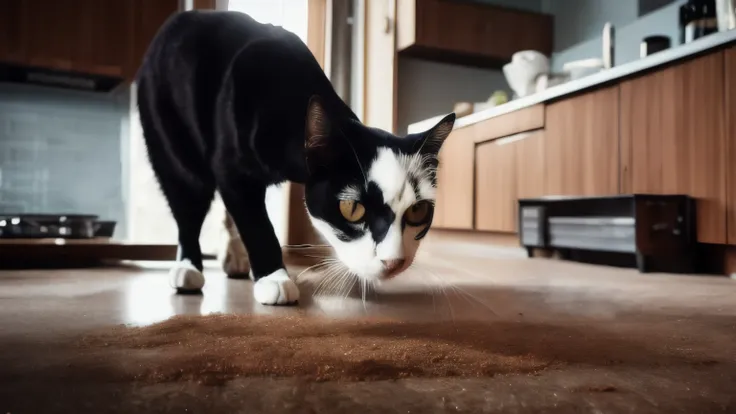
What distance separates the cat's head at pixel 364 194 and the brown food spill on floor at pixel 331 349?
120 millimetres

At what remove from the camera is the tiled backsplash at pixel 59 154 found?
2215 millimetres

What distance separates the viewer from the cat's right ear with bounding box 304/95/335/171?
0.86 metres

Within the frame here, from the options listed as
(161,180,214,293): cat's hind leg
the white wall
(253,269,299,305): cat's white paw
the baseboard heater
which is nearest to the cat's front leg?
(253,269,299,305): cat's white paw

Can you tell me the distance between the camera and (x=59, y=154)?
7.51ft

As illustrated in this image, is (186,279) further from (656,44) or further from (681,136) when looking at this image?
(656,44)

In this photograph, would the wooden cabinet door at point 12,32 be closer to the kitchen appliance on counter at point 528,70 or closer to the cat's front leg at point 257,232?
the cat's front leg at point 257,232

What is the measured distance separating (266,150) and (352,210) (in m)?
0.19

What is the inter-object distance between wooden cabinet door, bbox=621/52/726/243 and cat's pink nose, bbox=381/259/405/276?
1.26 meters

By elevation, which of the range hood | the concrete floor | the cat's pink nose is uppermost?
the range hood

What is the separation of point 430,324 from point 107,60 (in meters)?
1.98

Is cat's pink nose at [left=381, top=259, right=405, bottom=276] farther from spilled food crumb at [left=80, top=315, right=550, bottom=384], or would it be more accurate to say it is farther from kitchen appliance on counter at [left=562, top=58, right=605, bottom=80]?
kitchen appliance on counter at [left=562, top=58, right=605, bottom=80]

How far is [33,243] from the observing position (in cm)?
165

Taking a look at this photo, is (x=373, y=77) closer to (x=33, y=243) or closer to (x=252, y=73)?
(x=33, y=243)

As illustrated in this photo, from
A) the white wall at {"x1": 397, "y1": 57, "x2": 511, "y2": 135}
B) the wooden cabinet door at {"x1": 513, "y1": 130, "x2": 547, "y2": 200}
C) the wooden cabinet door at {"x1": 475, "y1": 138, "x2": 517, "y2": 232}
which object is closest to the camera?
the wooden cabinet door at {"x1": 513, "y1": 130, "x2": 547, "y2": 200}
